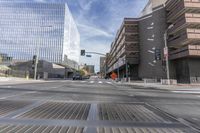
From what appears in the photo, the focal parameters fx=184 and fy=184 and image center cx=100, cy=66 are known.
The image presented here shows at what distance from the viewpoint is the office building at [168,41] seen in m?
39.0

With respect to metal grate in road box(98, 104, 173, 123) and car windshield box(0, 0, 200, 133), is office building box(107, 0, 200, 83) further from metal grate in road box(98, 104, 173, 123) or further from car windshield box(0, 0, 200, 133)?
metal grate in road box(98, 104, 173, 123)

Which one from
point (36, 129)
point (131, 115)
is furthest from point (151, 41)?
point (36, 129)

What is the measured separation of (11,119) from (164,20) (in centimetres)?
5184

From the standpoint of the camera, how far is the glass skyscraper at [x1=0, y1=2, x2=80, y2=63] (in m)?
105

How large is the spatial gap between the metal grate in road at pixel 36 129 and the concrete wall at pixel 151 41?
4721 cm

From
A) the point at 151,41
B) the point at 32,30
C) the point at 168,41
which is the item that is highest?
the point at 32,30

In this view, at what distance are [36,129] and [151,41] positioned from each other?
5269cm

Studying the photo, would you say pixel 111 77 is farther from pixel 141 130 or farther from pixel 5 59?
pixel 5 59

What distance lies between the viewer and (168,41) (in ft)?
160

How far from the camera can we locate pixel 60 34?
109 metres

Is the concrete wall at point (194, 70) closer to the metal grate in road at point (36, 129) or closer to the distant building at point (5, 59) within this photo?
the metal grate in road at point (36, 129)

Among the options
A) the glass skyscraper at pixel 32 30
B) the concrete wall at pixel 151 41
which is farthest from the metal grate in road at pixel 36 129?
the glass skyscraper at pixel 32 30

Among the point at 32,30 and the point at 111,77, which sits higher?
the point at 32,30

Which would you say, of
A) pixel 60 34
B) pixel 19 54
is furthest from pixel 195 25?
pixel 19 54
